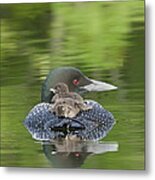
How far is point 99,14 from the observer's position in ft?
5.85

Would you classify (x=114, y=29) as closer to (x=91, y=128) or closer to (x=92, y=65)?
(x=92, y=65)

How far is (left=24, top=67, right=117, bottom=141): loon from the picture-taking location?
5.88 ft

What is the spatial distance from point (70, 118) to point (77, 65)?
0.58 ft

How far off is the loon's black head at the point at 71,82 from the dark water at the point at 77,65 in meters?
0.02

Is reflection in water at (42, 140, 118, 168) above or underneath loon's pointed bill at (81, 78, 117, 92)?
underneath

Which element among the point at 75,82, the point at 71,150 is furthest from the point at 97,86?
the point at 71,150

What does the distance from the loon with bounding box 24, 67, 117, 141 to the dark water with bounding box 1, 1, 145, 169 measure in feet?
0.06

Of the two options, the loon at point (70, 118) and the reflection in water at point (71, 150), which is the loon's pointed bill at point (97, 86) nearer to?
the loon at point (70, 118)

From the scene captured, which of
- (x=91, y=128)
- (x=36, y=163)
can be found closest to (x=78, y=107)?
(x=91, y=128)

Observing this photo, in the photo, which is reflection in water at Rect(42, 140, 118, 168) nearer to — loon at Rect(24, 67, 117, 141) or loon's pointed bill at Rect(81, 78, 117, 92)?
loon at Rect(24, 67, 117, 141)

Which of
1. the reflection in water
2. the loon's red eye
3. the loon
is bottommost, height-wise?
the reflection in water

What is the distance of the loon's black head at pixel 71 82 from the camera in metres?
1.79

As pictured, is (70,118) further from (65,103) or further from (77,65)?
(77,65)

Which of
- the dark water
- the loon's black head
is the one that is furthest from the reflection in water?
the loon's black head
